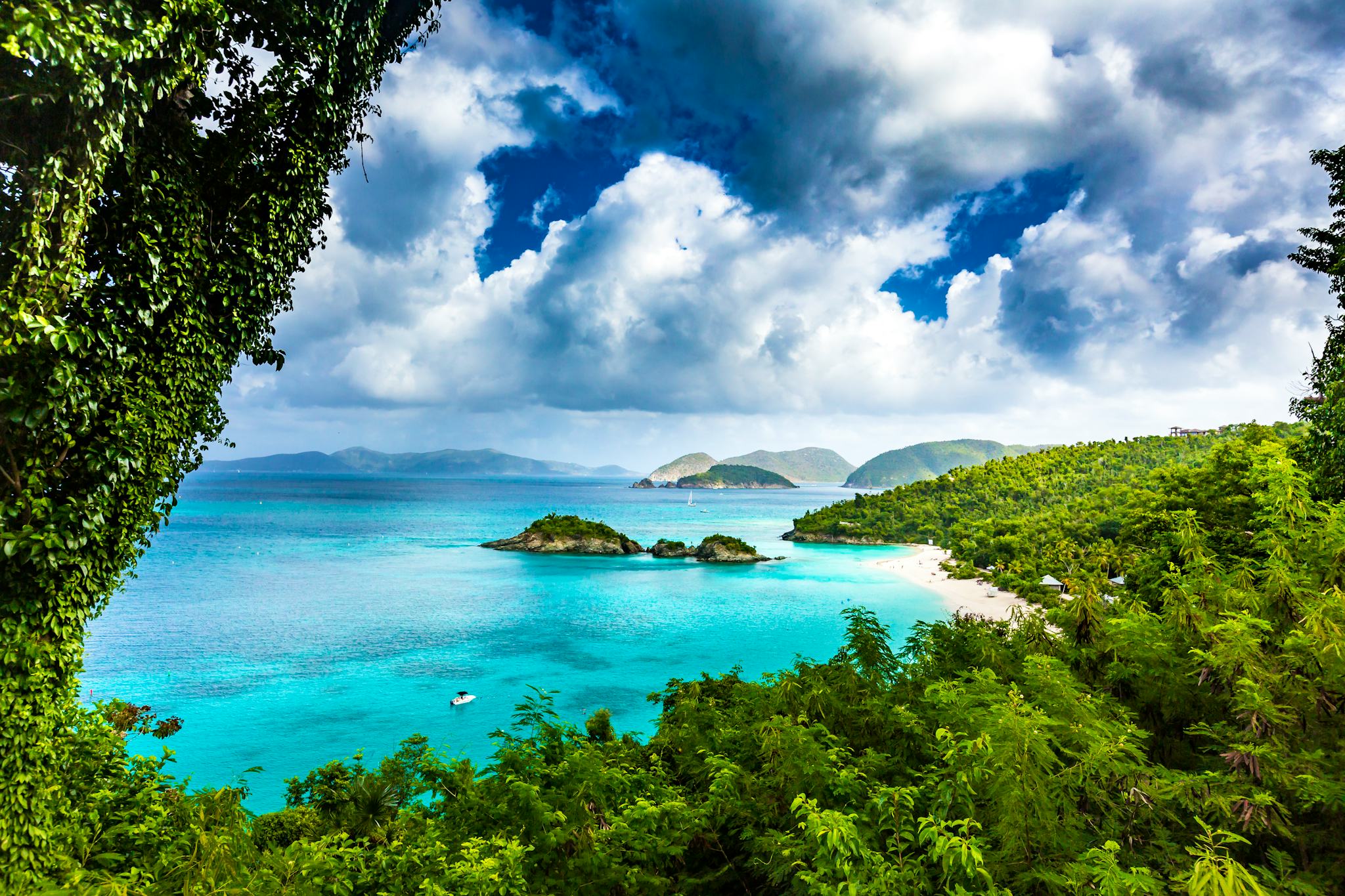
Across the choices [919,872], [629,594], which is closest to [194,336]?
[919,872]

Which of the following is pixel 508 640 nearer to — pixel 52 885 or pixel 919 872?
pixel 52 885

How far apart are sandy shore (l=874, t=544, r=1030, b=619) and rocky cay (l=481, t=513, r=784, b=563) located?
1532 centimetres

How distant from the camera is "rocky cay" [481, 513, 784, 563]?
68.7 m

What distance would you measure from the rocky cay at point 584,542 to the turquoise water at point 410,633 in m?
3.08

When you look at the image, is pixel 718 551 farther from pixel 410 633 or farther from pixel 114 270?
pixel 114 270

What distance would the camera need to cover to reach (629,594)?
47250mm

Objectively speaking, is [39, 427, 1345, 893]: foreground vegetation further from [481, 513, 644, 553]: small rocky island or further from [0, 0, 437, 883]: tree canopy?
[481, 513, 644, 553]: small rocky island

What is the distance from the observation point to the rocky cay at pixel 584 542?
6869cm

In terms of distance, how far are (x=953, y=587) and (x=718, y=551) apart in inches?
1030

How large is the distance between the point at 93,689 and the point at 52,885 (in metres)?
29.3

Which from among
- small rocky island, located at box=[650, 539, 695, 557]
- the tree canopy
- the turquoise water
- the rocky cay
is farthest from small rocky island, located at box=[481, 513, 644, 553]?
the tree canopy

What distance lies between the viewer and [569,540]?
70.9 metres

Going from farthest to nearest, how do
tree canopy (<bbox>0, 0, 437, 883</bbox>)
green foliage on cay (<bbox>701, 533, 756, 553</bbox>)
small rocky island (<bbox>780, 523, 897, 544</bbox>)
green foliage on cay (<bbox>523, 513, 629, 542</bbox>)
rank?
1. small rocky island (<bbox>780, 523, 897, 544</bbox>)
2. green foliage on cay (<bbox>523, 513, 629, 542</bbox>)
3. green foliage on cay (<bbox>701, 533, 756, 553</bbox>)
4. tree canopy (<bbox>0, 0, 437, 883</bbox>)

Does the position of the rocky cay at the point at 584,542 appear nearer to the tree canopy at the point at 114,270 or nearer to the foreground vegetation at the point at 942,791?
the foreground vegetation at the point at 942,791
